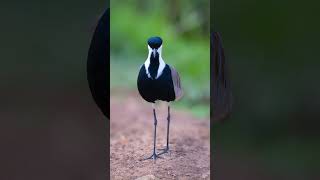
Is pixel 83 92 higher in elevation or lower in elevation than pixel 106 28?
lower

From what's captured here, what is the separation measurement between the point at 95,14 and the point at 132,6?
0.23 metres

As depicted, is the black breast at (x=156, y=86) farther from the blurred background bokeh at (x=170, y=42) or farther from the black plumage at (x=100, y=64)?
the black plumage at (x=100, y=64)

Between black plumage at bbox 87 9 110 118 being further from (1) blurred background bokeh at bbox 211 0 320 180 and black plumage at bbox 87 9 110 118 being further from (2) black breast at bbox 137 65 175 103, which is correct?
(1) blurred background bokeh at bbox 211 0 320 180

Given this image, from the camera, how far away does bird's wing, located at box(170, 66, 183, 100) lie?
2.73 m

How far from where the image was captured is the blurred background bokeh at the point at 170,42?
2.74m

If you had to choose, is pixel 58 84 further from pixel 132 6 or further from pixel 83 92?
pixel 132 6

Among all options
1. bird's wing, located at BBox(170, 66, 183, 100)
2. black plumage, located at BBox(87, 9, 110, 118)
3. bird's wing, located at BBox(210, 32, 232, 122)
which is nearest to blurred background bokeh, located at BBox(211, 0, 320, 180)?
bird's wing, located at BBox(210, 32, 232, 122)

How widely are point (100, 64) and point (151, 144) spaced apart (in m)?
0.53

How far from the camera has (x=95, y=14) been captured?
2.68 meters

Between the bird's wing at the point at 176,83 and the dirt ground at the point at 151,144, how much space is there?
0.08 m

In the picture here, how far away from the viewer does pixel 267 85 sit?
274 centimetres

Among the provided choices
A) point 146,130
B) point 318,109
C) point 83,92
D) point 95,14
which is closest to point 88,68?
point 83,92

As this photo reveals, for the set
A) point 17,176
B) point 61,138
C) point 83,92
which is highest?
point 83,92

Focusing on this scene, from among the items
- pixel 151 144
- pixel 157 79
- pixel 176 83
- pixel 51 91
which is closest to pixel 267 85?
pixel 176 83
